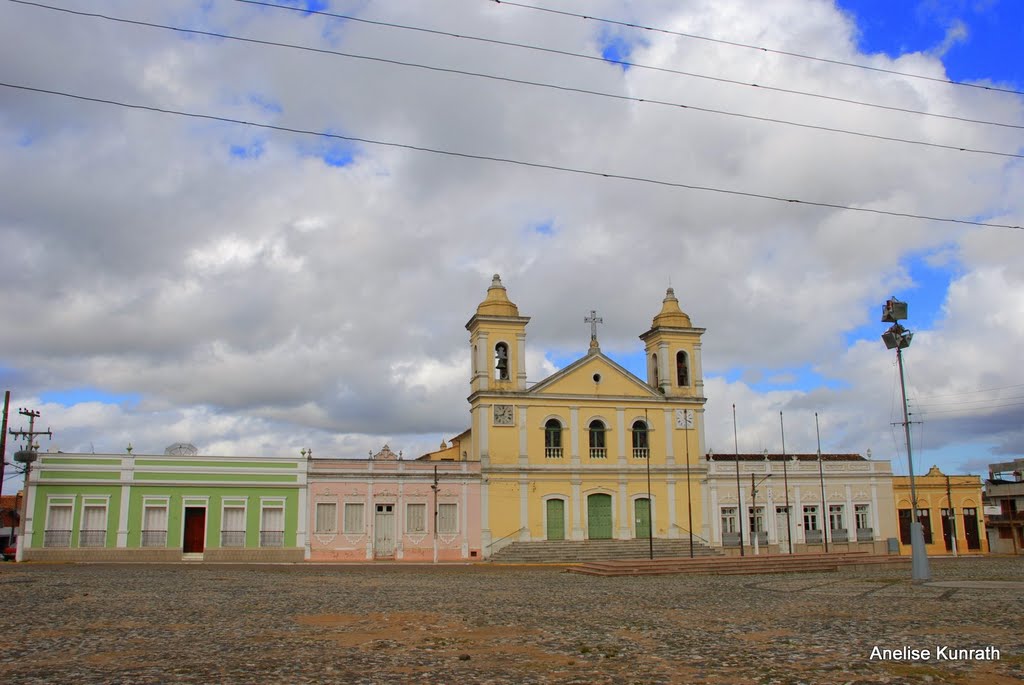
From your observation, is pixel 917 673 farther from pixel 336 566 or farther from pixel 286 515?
pixel 286 515

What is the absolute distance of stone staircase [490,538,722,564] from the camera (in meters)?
42.0

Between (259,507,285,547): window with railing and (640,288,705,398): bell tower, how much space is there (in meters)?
20.6

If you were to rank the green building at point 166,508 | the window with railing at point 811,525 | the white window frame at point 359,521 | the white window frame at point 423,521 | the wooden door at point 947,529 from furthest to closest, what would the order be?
the wooden door at point 947,529
the window with railing at point 811,525
the white window frame at point 423,521
the white window frame at point 359,521
the green building at point 166,508

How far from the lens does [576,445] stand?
45.4 metres

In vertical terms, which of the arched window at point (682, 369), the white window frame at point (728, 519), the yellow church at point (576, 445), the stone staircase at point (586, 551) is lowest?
the stone staircase at point (586, 551)

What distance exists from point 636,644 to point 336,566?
27299mm

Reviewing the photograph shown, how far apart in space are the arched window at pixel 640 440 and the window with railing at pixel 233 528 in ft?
64.9

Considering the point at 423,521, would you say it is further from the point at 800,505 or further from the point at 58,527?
the point at 800,505

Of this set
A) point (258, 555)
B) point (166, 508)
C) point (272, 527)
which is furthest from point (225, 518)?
point (166, 508)

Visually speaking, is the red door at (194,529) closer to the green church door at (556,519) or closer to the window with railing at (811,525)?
the green church door at (556,519)

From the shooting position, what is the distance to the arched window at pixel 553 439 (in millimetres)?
45188

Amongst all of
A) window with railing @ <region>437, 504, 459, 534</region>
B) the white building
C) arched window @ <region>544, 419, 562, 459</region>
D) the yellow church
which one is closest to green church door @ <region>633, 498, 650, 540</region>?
the yellow church

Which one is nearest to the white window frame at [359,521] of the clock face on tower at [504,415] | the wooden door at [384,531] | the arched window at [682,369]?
the wooden door at [384,531]

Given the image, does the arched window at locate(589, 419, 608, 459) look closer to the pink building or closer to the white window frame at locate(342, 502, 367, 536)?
the pink building
